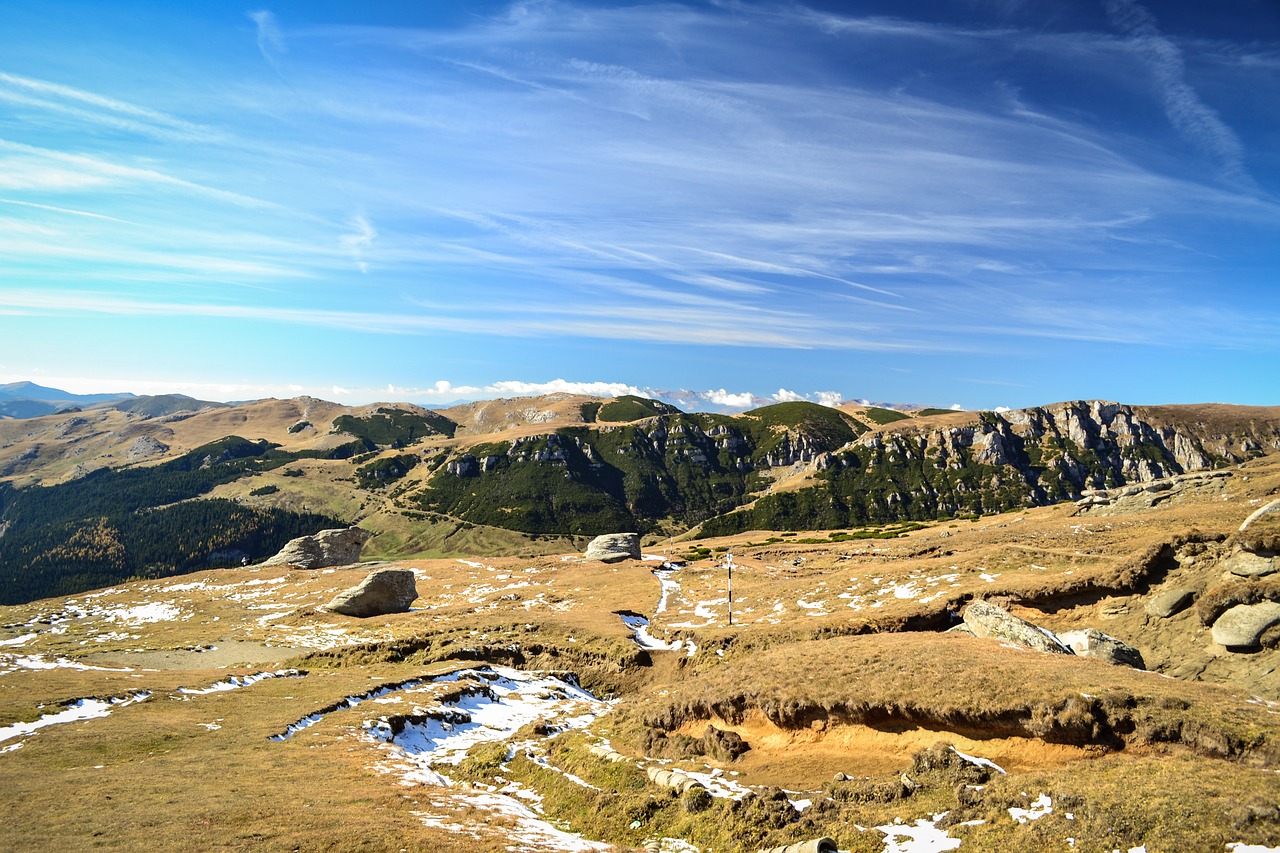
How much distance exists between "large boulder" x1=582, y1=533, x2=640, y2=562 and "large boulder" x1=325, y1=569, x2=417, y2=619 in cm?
3597

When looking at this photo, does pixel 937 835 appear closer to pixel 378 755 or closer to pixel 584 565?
pixel 378 755

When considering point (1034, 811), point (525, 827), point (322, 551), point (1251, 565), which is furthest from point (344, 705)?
point (322, 551)

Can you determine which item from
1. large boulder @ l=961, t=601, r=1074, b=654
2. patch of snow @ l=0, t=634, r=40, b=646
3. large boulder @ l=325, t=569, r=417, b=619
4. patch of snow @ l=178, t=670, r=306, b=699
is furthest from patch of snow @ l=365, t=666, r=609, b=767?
patch of snow @ l=0, t=634, r=40, b=646

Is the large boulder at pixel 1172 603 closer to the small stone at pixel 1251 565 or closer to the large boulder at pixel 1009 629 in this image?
the small stone at pixel 1251 565

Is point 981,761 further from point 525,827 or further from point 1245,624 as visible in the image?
point 1245,624

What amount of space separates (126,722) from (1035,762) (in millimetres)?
40325

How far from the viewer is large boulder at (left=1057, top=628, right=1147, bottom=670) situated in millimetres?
26703

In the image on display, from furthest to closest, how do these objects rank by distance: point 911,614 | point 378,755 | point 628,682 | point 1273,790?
point 628,682 < point 911,614 < point 378,755 < point 1273,790

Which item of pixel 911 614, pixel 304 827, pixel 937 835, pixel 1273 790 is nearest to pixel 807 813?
pixel 937 835

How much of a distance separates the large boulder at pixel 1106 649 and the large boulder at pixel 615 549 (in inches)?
2971

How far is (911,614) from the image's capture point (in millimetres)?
36156

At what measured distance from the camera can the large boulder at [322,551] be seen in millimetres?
105688

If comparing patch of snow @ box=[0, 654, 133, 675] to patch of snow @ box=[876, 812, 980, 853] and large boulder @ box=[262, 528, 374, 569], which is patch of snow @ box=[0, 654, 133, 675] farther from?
patch of snow @ box=[876, 812, 980, 853]

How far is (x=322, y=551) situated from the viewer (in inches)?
4284
